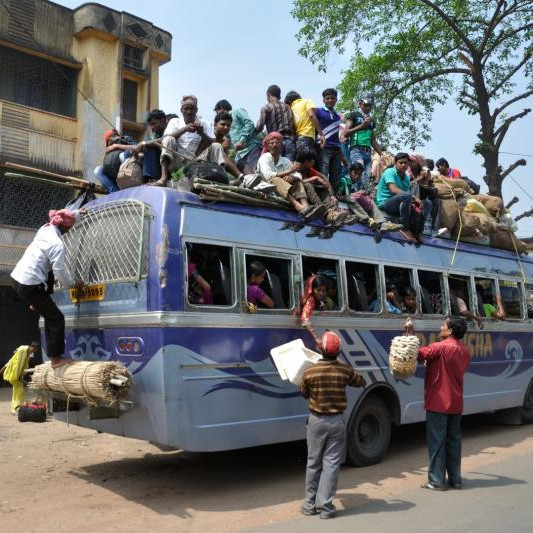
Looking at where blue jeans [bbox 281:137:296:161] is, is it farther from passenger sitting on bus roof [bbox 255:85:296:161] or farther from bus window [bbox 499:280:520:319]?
bus window [bbox 499:280:520:319]

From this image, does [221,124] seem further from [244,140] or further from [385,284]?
[385,284]

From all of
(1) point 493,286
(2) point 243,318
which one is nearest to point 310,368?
(2) point 243,318

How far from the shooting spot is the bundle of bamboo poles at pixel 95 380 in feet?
17.2

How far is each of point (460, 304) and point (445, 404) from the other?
302cm

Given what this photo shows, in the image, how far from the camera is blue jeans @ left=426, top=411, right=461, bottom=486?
6.11m

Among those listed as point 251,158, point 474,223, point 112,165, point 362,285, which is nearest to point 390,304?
point 362,285

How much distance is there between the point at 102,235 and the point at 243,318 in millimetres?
1652

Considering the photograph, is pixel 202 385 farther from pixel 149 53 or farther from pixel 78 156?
pixel 149 53

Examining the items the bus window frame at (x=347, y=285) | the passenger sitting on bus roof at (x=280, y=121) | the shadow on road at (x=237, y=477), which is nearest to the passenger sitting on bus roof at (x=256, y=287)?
the bus window frame at (x=347, y=285)

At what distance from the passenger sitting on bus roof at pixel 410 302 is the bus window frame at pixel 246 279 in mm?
2141

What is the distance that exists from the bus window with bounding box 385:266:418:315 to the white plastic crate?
2.35m

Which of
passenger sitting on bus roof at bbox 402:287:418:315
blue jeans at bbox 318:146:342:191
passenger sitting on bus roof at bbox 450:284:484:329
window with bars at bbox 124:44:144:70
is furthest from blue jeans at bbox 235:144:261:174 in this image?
window with bars at bbox 124:44:144:70

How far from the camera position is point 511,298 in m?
10.1

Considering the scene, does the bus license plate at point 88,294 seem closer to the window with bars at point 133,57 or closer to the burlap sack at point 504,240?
the burlap sack at point 504,240
